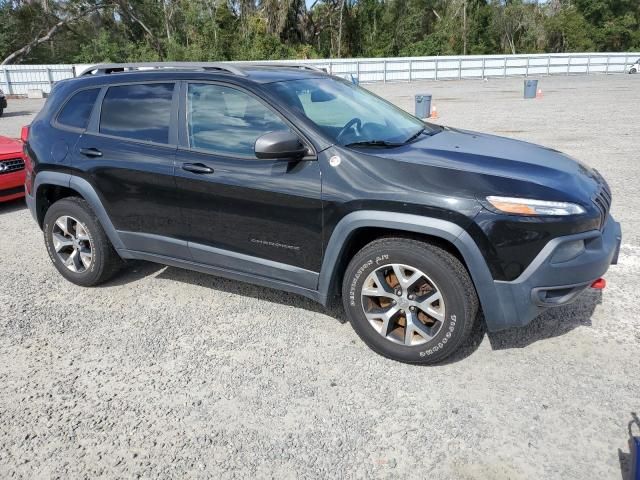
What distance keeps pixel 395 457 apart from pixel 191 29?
46110 millimetres

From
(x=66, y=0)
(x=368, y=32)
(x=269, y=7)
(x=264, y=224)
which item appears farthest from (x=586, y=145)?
(x=66, y=0)

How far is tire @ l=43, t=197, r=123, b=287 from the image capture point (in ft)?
14.4

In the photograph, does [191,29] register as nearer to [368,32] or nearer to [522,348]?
[368,32]

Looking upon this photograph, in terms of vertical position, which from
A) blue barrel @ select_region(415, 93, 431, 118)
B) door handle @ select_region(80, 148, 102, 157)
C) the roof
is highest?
the roof

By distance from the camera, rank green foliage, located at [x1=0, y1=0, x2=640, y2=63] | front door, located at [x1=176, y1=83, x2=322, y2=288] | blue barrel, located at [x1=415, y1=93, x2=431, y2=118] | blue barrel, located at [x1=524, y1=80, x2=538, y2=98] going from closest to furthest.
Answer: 1. front door, located at [x1=176, y1=83, x2=322, y2=288]
2. blue barrel, located at [x1=415, y1=93, x2=431, y2=118]
3. blue barrel, located at [x1=524, y1=80, x2=538, y2=98]
4. green foliage, located at [x1=0, y1=0, x2=640, y2=63]

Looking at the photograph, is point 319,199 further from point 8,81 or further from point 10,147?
point 8,81

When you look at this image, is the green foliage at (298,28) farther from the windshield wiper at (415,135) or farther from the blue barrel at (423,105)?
the windshield wiper at (415,135)

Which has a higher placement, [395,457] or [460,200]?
[460,200]

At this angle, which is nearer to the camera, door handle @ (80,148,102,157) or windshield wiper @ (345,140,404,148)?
windshield wiper @ (345,140,404,148)

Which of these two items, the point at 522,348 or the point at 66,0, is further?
the point at 66,0

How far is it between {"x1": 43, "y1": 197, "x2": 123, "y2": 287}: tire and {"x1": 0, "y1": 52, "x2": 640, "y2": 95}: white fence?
27.5 m

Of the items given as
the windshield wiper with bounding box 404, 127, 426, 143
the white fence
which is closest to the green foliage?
the white fence

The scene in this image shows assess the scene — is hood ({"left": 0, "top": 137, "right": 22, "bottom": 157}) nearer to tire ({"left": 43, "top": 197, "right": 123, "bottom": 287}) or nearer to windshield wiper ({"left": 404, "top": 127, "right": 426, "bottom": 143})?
tire ({"left": 43, "top": 197, "right": 123, "bottom": 287})

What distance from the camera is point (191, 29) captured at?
43750mm
